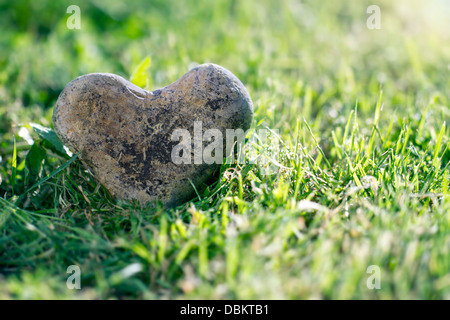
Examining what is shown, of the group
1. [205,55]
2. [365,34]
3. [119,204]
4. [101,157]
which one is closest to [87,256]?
[119,204]

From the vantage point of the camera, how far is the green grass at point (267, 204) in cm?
158

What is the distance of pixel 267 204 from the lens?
6.57ft

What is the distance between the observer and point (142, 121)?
2.19 meters

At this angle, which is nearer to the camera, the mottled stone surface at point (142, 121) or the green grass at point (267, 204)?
the green grass at point (267, 204)

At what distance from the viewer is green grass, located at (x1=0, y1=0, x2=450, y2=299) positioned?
1.58 meters

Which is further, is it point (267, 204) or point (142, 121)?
point (142, 121)

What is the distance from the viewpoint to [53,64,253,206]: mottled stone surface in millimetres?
2176

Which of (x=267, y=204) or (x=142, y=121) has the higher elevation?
(x=142, y=121)

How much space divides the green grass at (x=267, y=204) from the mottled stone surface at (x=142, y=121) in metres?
0.12

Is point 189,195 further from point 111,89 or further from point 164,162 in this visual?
point 111,89

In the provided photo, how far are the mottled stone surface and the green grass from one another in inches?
4.6

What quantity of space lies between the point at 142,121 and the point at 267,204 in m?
0.75

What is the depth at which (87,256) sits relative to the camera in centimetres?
184

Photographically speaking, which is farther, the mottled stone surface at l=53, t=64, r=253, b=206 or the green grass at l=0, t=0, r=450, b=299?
the mottled stone surface at l=53, t=64, r=253, b=206
